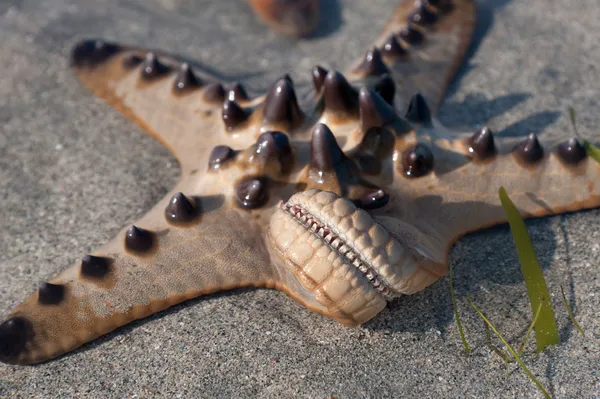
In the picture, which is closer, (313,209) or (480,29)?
(313,209)

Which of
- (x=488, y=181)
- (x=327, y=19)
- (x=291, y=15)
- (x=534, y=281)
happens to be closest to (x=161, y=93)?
(x=291, y=15)

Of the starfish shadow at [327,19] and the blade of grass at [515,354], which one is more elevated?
the starfish shadow at [327,19]

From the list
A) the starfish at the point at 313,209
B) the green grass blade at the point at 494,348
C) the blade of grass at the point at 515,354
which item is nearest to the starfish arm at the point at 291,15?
the starfish at the point at 313,209

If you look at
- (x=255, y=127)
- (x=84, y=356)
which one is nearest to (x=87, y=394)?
(x=84, y=356)

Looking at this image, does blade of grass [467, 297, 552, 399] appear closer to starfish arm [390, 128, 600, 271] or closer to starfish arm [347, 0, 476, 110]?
starfish arm [390, 128, 600, 271]

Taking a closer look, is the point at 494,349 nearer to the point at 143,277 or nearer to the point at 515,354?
the point at 515,354

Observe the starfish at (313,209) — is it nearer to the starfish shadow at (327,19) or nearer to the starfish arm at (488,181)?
the starfish arm at (488,181)

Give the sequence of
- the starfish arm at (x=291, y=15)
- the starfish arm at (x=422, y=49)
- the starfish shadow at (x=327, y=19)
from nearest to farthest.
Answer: the starfish arm at (x=422, y=49) < the starfish arm at (x=291, y=15) < the starfish shadow at (x=327, y=19)

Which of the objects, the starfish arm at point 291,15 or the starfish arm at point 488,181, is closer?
the starfish arm at point 488,181
